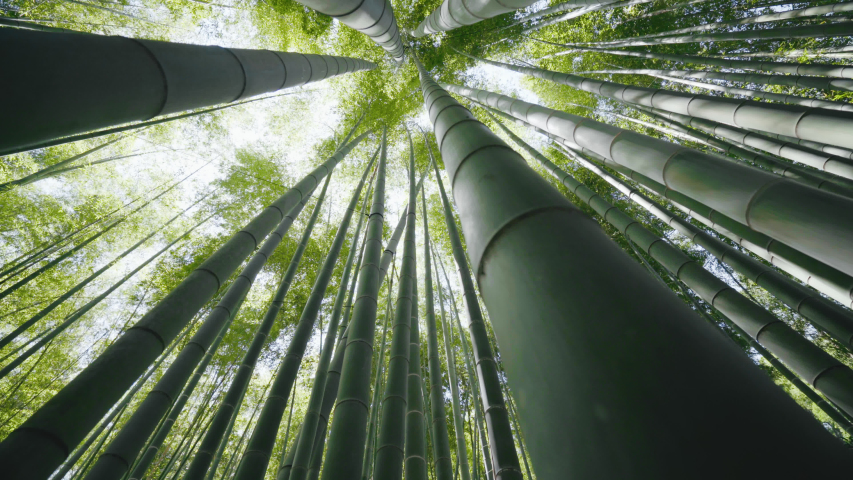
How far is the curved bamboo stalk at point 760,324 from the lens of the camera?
2176 mm

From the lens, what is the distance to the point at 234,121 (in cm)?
762

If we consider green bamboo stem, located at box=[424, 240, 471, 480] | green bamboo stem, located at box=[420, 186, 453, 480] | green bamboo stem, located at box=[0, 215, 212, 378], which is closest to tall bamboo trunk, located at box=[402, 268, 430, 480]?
green bamboo stem, located at box=[420, 186, 453, 480]

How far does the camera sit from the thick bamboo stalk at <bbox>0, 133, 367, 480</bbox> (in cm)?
118

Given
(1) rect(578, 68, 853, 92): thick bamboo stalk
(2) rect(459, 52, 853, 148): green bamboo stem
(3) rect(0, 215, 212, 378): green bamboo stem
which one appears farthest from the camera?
(1) rect(578, 68, 853, 92): thick bamboo stalk

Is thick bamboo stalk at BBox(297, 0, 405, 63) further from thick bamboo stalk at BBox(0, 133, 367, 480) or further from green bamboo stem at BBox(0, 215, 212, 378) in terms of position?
green bamboo stem at BBox(0, 215, 212, 378)

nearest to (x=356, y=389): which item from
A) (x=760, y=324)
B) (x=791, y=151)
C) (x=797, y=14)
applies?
(x=760, y=324)

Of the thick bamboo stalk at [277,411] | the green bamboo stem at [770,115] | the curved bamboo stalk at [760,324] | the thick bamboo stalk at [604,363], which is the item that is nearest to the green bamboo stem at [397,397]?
the thick bamboo stalk at [277,411]

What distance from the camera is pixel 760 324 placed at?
8.05 feet

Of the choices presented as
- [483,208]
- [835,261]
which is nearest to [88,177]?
[483,208]

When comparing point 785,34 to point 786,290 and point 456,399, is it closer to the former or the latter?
point 786,290

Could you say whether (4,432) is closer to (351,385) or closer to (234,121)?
(234,121)

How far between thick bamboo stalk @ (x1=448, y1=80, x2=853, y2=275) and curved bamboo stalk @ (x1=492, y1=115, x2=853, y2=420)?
6.22 feet

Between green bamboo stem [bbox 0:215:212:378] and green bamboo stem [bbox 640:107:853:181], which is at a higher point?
green bamboo stem [bbox 640:107:853:181]

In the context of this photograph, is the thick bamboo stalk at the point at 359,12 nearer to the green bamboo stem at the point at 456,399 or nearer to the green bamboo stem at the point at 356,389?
the green bamboo stem at the point at 356,389
